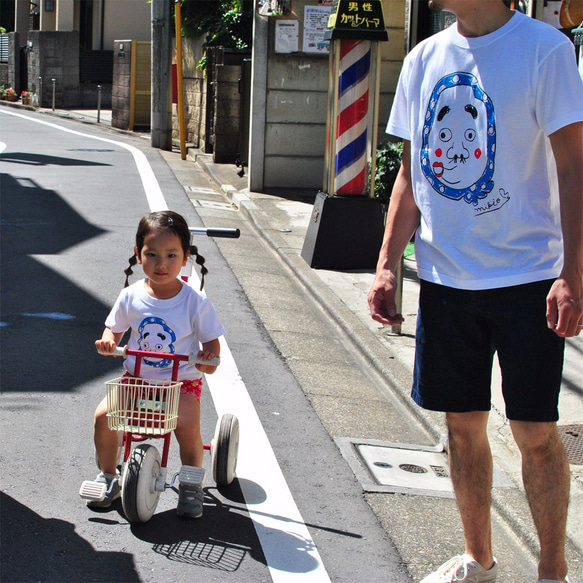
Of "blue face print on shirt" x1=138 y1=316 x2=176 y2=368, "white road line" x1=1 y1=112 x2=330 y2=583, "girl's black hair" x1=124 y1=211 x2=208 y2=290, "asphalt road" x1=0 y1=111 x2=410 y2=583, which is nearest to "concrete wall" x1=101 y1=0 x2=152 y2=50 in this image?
"asphalt road" x1=0 y1=111 x2=410 y2=583

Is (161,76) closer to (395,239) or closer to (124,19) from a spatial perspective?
(124,19)

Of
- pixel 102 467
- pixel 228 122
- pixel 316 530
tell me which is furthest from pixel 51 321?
pixel 228 122

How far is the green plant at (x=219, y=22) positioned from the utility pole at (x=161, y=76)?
0.68 m

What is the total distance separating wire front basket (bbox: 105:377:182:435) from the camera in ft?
11.4

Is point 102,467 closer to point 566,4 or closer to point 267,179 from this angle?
point 566,4

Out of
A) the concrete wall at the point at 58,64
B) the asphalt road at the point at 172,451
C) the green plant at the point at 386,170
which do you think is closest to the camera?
the asphalt road at the point at 172,451

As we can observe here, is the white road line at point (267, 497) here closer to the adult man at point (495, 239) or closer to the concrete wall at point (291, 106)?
the adult man at point (495, 239)

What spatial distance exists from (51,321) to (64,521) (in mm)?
3145

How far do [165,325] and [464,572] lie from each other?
1484mm

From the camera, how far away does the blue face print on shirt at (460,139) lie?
2904 millimetres

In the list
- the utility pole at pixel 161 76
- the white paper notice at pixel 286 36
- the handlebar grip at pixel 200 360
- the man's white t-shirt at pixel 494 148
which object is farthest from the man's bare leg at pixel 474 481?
the utility pole at pixel 161 76

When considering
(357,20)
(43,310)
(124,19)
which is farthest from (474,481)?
(124,19)

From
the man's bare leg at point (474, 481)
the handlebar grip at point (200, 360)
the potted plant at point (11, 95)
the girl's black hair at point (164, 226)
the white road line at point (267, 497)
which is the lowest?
the white road line at point (267, 497)

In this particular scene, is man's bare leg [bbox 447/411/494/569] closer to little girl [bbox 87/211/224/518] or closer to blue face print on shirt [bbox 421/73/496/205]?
blue face print on shirt [bbox 421/73/496/205]
